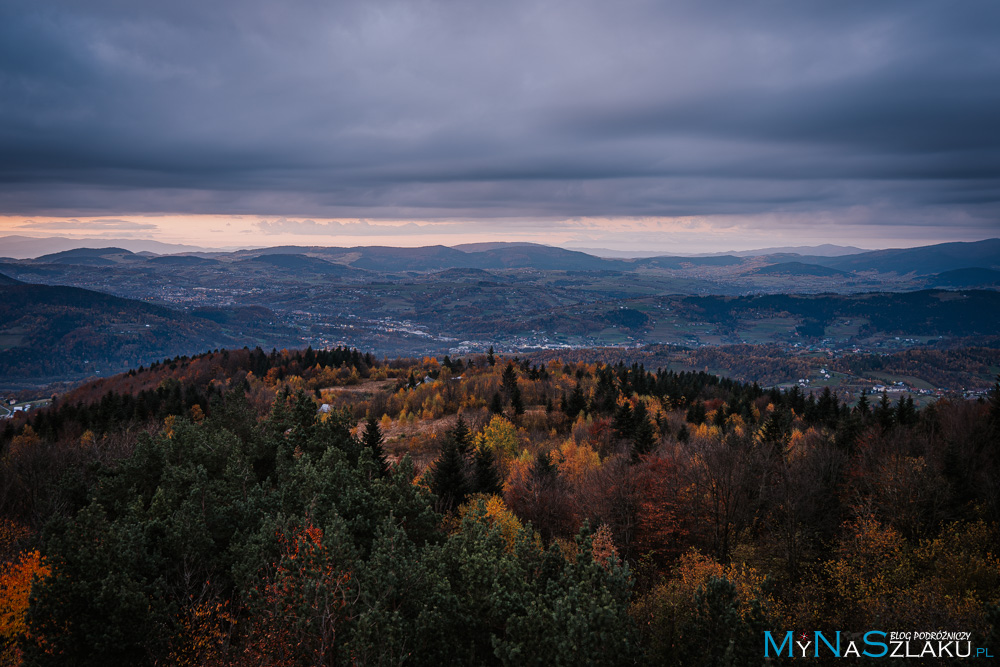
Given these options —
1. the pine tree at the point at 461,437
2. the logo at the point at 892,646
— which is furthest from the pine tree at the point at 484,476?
the logo at the point at 892,646

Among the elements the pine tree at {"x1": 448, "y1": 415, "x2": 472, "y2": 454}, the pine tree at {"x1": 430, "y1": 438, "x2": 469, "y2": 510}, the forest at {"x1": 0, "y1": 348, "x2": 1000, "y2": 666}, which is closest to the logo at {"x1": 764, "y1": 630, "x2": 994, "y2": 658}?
the forest at {"x1": 0, "y1": 348, "x2": 1000, "y2": 666}

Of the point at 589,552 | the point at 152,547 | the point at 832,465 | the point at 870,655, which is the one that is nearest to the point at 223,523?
the point at 152,547

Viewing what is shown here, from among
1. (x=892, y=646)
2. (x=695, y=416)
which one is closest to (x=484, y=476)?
(x=892, y=646)

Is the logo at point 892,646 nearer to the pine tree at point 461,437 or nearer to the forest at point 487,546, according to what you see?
the forest at point 487,546

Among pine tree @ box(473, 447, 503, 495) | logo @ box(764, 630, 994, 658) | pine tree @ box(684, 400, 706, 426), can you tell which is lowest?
pine tree @ box(684, 400, 706, 426)

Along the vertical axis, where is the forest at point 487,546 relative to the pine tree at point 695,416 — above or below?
above

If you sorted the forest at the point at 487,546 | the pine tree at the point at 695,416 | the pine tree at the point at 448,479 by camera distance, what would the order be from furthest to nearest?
the pine tree at the point at 695,416 → the pine tree at the point at 448,479 → the forest at the point at 487,546

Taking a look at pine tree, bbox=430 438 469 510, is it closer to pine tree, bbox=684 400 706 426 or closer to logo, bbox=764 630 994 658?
logo, bbox=764 630 994 658

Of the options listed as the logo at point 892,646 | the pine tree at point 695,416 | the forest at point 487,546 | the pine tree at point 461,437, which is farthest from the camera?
the pine tree at point 695,416

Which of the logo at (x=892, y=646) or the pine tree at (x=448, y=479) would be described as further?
the pine tree at (x=448, y=479)
